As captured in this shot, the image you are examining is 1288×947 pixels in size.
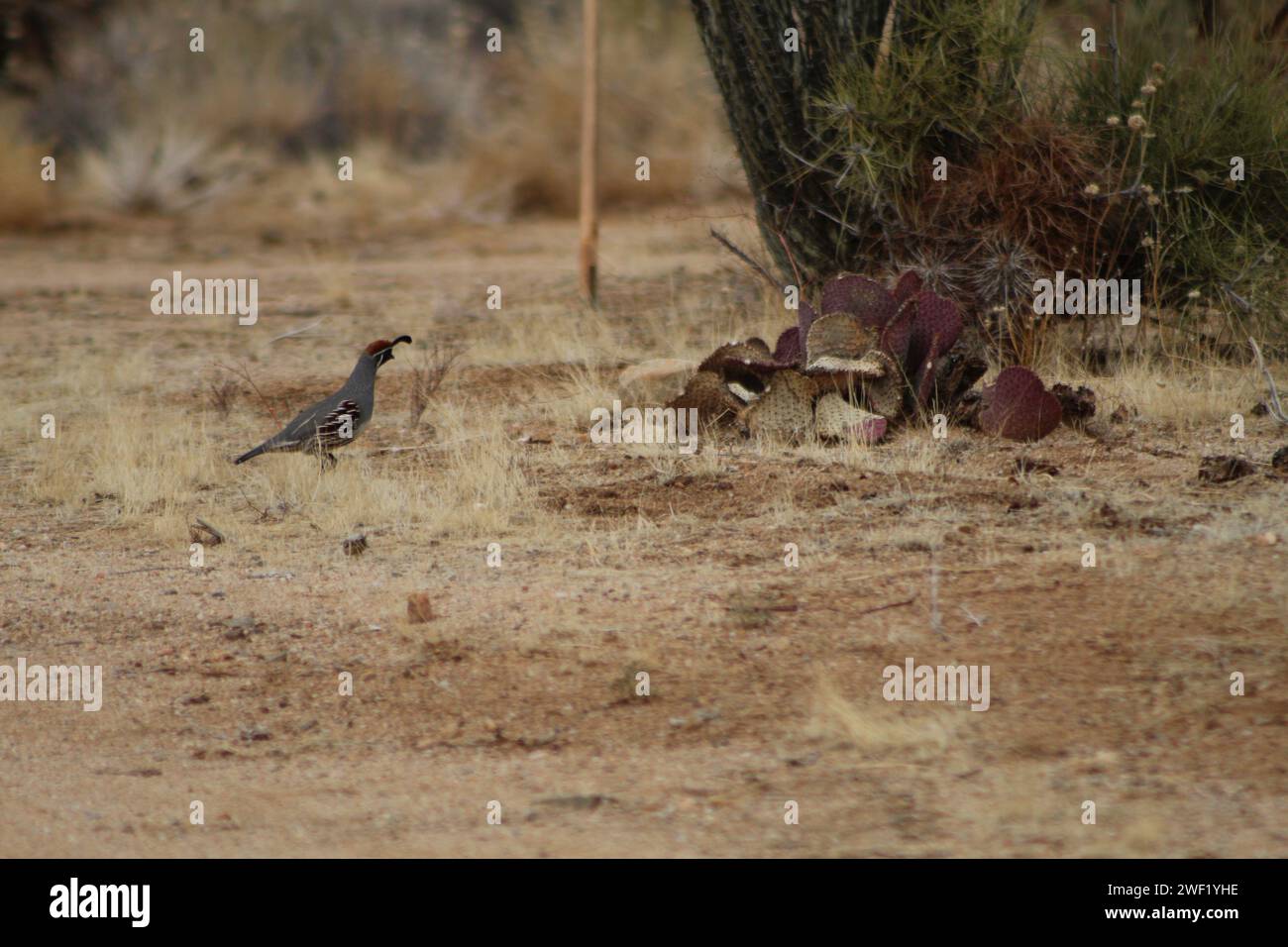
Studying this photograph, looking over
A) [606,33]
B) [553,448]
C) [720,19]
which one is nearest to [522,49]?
[606,33]

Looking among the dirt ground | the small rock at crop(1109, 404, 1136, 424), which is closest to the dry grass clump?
the dirt ground

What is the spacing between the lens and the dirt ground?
3807 millimetres

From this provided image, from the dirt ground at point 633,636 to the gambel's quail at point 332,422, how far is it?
17 cm

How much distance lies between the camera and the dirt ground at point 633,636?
381cm

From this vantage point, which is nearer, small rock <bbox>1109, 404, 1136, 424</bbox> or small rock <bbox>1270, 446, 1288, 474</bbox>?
small rock <bbox>1270, 446, 1288, 474</bbox>

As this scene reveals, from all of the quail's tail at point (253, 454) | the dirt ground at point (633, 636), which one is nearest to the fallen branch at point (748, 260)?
the dirt ground at point (633, 636)

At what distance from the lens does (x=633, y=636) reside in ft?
16.0

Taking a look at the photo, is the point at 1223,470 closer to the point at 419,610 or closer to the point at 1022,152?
the point at 1022,152

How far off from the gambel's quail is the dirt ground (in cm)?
17

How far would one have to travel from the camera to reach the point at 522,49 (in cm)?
1884

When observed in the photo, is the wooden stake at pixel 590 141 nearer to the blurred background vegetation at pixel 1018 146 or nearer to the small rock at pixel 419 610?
the blurred background vegetation at pixel 1018 146

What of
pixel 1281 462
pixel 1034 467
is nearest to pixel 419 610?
pixel 1034 467

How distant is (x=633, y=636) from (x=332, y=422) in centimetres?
229

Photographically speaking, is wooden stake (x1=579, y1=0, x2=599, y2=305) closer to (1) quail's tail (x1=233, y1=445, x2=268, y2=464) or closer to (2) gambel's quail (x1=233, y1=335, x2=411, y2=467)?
(2) gambel's quail (x1=233, y1=335, x2=411, y2=467)
